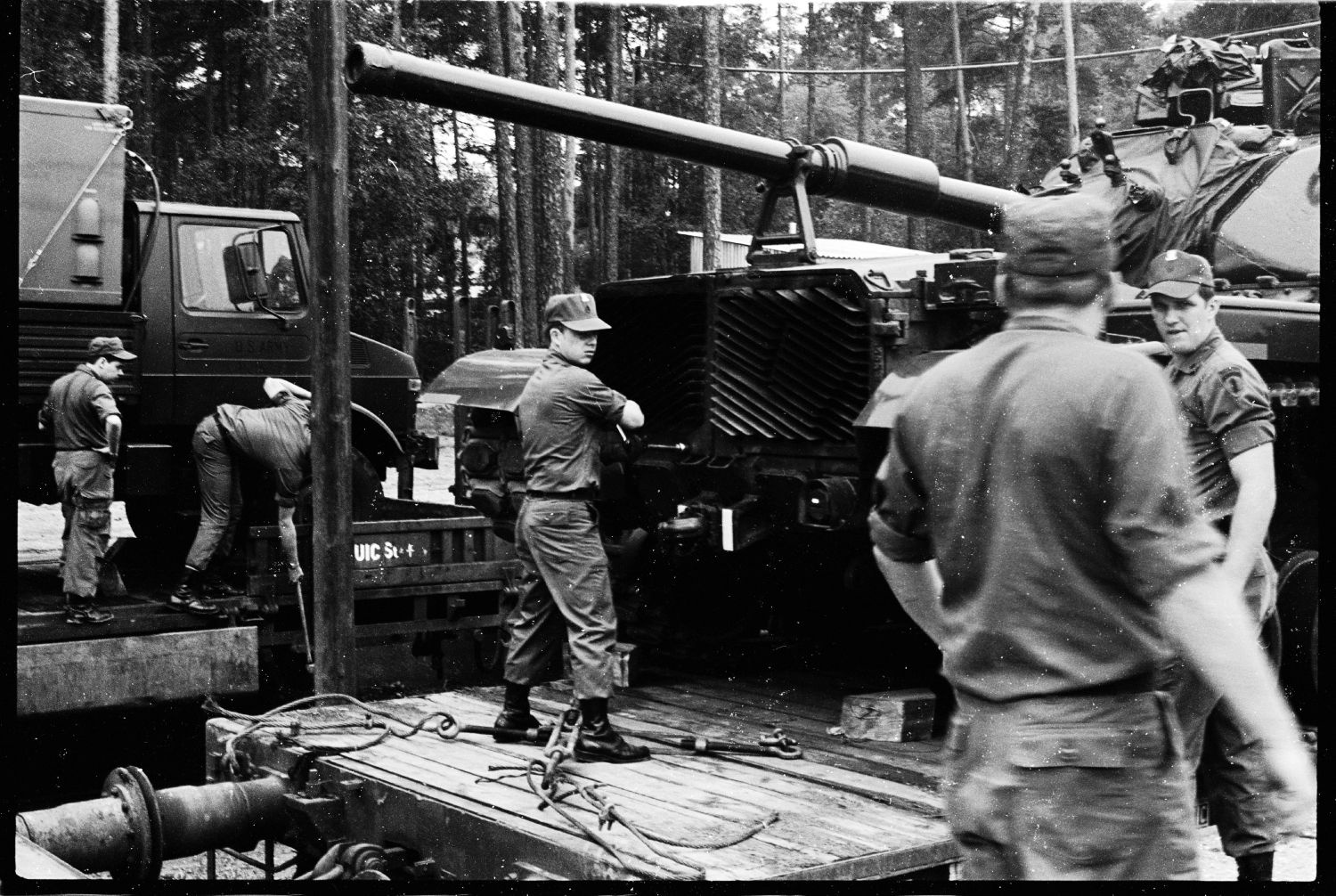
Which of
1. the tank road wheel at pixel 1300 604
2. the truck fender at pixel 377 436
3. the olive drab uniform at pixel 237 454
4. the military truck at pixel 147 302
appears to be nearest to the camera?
the tank road wheel at pixel 1300 604

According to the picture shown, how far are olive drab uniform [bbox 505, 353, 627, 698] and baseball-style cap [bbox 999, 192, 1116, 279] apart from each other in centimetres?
324

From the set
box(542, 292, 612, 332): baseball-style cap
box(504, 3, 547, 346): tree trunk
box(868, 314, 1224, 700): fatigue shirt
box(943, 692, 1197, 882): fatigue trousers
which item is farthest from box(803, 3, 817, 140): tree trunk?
box(943, 692, 1197, 882): fatigue trousers

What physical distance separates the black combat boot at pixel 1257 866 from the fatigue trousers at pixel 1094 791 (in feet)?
6.62

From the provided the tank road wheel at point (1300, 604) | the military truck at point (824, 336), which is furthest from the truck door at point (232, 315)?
the tank road wheel at point (1300, 604)

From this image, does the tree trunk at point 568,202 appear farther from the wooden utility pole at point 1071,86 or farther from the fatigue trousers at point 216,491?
the fatigue trousers at point 216,491

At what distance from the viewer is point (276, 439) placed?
859 cm

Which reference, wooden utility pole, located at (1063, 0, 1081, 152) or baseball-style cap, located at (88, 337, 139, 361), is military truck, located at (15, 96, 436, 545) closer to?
baseball-style cap, located at (88, 337, 139, 361)

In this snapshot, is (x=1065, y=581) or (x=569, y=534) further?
(x=569, y=534)

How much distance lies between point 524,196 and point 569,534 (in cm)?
1559

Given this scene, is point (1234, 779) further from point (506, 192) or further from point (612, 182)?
point (612, 182)

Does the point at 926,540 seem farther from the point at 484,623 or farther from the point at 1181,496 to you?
the point at 484,623

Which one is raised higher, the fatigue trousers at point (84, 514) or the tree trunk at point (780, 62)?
the tree trunk at point (780, 62)

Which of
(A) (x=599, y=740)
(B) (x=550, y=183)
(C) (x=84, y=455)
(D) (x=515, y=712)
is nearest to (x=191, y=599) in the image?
(C) (x=84, y=455)

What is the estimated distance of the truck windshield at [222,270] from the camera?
9797 millimetres
